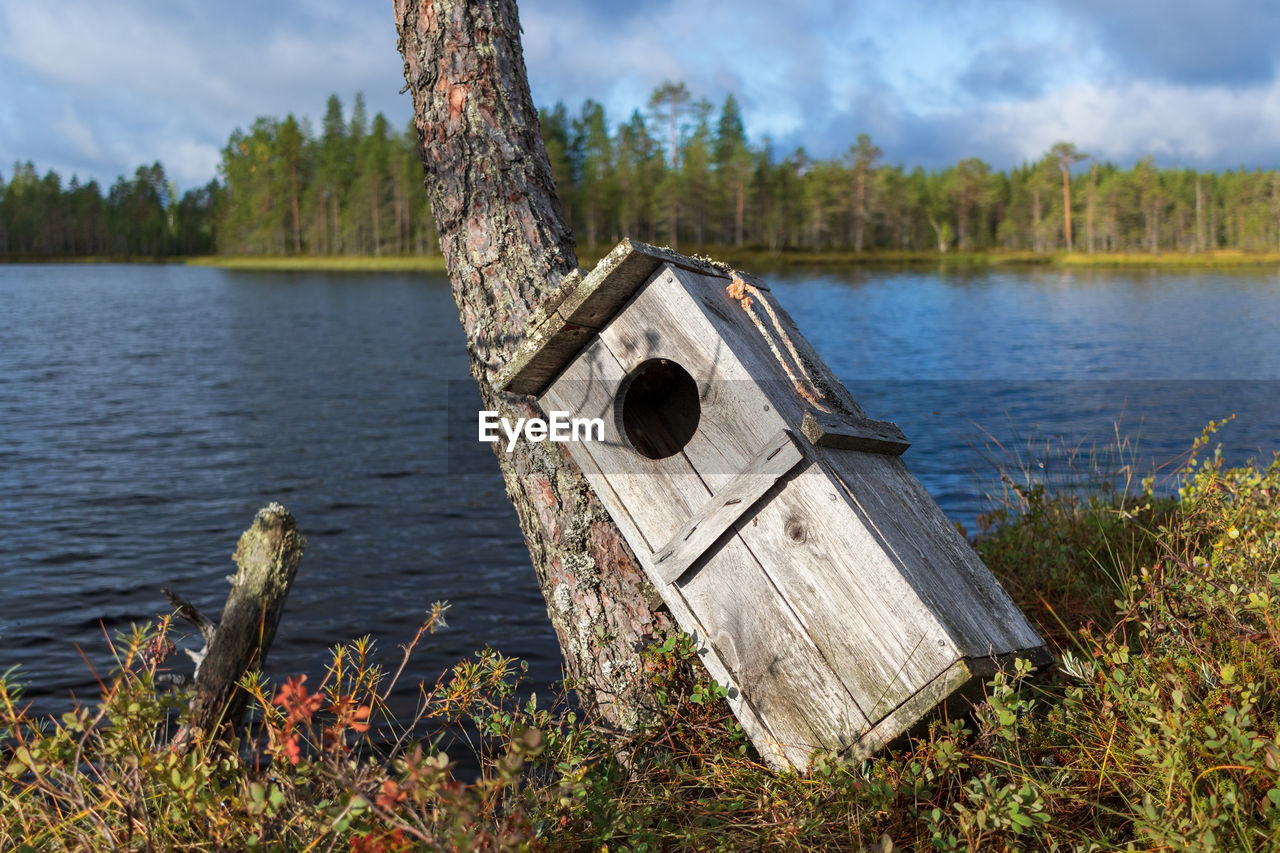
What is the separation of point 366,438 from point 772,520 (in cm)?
1264

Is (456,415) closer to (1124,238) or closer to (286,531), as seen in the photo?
(286,531)

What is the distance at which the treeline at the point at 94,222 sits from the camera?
117625 millimetres

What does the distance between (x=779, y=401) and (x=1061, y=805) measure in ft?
4.98

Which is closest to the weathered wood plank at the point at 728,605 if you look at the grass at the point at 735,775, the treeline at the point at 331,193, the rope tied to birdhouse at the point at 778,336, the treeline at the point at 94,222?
the grass at the point at 735,775

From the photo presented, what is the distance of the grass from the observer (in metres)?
2.11

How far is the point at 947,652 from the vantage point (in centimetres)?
269

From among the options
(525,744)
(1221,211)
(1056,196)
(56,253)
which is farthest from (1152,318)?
(56,253)

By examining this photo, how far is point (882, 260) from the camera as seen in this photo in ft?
276

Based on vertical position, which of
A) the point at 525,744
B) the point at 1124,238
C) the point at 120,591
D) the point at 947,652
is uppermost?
the point at 1124,238

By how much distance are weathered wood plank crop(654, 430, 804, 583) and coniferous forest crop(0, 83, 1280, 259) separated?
248ft

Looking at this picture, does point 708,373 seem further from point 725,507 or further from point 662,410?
point 662,410

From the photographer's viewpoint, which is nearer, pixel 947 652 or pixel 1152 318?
pixel 947 652

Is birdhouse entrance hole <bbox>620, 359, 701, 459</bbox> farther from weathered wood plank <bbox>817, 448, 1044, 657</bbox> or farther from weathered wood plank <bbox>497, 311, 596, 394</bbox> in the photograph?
weathered wood plank <bbox>817, 448, 1044, 657</bbox>

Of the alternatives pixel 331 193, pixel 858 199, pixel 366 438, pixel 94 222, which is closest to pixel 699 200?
pixel 858 199
